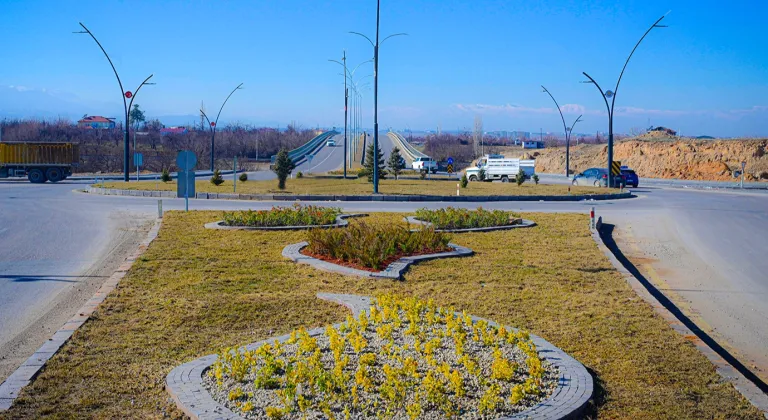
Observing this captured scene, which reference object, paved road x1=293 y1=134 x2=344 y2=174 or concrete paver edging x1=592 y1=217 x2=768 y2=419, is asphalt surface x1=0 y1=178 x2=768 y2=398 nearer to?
concrete paver edging x1=592 y1=217 x2=768 y2=419

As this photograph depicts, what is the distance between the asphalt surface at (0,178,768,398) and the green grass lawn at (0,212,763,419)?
0.95m

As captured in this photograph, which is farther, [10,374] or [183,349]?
[183,349]

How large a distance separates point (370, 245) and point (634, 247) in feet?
24.0

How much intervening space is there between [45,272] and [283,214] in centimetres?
664

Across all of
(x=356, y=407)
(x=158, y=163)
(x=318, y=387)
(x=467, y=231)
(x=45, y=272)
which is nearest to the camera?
(x=356, y=407)

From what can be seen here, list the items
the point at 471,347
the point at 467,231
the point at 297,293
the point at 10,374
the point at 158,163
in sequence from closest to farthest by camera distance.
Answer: the point at 10,374
the point at 471,347
the point at 297,293
the point at 467,231
the point at 158,163

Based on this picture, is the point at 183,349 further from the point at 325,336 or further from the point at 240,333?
the point at 325,336

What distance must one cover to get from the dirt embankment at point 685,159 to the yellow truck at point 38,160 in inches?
1905

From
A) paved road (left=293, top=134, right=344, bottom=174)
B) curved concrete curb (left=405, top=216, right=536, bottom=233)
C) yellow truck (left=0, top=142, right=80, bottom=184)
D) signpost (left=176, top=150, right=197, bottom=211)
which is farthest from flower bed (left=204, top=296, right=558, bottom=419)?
paved road (left=293, top=134, right=344, bottom=174)

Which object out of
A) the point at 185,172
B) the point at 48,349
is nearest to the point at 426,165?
the point at 185,172

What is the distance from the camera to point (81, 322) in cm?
818

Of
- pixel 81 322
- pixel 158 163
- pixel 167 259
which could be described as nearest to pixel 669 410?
pixel 81 322

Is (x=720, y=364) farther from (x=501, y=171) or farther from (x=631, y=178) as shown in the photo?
(x=501, y=171)

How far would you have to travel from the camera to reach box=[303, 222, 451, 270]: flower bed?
12305mm
